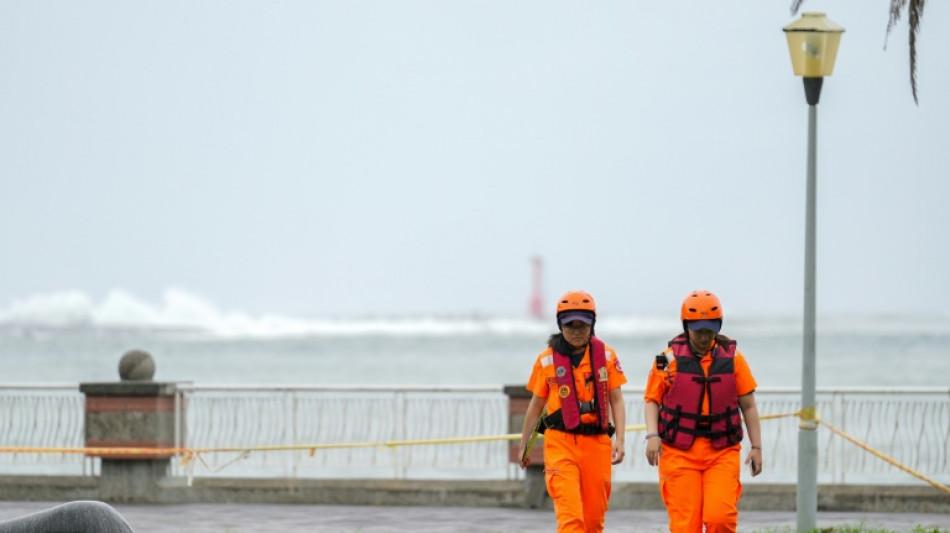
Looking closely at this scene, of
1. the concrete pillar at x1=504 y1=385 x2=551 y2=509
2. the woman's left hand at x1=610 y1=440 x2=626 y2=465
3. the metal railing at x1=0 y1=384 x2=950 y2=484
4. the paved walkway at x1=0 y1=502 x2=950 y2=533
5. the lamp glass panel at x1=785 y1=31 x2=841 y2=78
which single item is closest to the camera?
the woman's left hand at x1=610 y1=440 x2=626 y2=465

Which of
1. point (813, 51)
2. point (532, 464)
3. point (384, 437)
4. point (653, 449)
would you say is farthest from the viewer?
point (384, 437)

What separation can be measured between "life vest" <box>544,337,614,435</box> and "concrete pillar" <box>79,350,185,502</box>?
23.1ft

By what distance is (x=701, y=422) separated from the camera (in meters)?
9.95

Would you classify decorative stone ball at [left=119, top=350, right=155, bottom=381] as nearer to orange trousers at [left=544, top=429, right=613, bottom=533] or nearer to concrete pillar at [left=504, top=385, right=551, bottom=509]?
concrete pillar at [left=504, top=385, right=551, bottom=509]

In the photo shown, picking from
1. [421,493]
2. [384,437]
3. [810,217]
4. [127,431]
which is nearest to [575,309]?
[810,217]

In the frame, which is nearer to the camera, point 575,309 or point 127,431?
point 575,309

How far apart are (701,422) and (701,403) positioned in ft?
0.38

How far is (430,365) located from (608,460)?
7156cm

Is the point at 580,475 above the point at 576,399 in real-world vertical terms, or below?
below

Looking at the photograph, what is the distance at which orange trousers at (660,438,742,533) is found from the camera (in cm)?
987

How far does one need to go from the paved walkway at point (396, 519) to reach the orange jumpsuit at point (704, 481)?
158 inches

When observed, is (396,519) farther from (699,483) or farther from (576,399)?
(699,483)

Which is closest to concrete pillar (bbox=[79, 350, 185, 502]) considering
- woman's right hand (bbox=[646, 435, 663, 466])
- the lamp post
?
the lamp post

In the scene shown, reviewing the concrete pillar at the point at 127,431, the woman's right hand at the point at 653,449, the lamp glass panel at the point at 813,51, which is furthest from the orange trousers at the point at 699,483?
the concrete pillar at the point at 127,431
